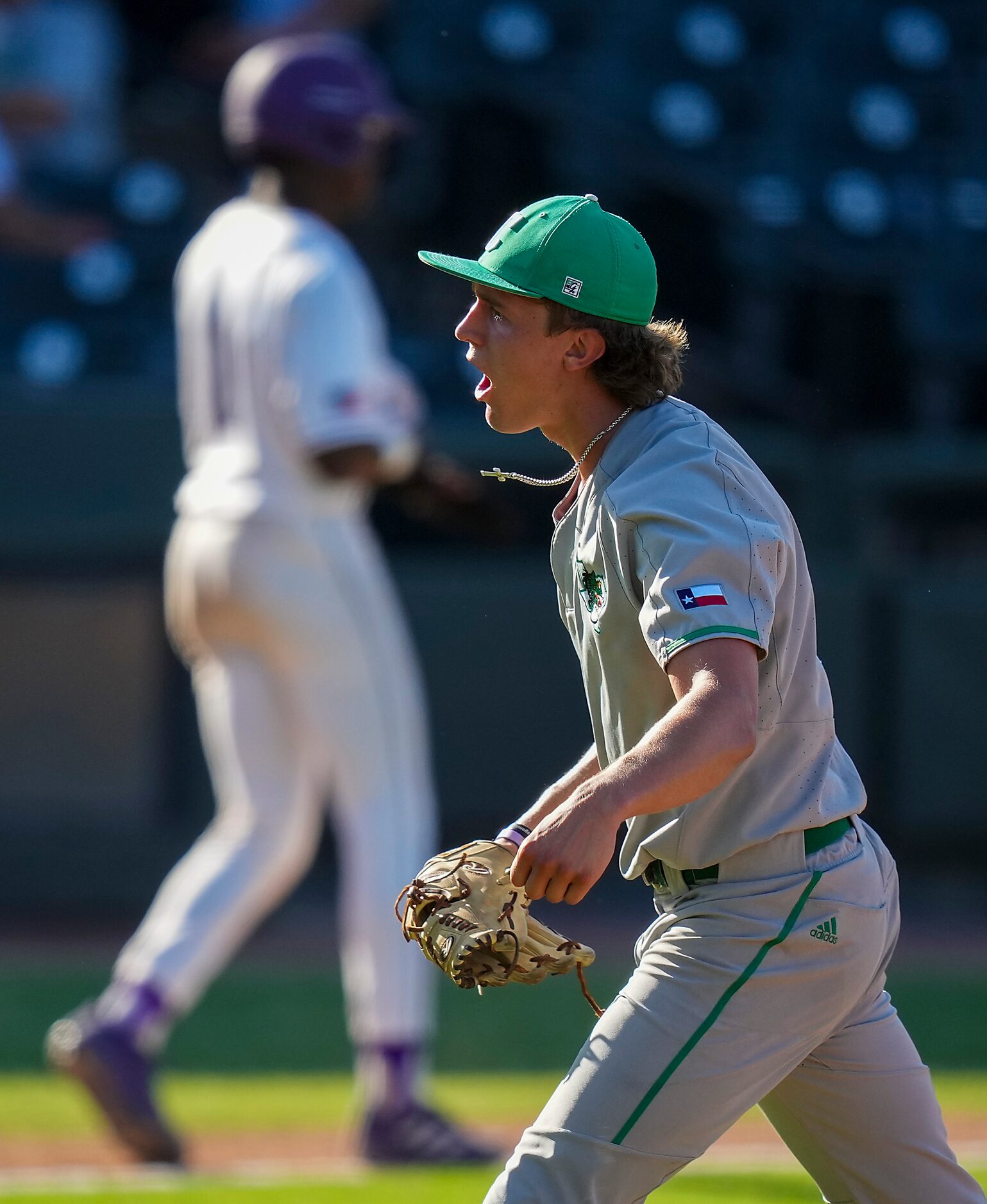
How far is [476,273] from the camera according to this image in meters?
2.44

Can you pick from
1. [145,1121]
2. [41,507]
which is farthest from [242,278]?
[41,507]

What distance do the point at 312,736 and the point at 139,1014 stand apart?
733 millimetres

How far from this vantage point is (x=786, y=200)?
8984 millimetres

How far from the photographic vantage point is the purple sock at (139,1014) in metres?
4.21

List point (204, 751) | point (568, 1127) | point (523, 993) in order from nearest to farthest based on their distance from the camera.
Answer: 1. point (568, 1127)
2. point (523, 993)
3. point (204, 751)

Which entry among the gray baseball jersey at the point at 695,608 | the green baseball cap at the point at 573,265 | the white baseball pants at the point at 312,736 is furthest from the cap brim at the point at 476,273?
the white baseball pants at the point at 312,736

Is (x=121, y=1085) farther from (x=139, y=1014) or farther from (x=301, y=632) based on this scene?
(x=301, y=632)

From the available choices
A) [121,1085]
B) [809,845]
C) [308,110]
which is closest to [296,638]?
[121,1085]

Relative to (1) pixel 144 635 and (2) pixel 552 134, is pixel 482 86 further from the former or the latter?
(1) pixel 144 635

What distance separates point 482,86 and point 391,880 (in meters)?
5.56

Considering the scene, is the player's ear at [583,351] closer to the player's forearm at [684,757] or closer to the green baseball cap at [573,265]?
the green baseball cap at [573,265]

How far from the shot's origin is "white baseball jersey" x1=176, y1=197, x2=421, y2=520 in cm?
446

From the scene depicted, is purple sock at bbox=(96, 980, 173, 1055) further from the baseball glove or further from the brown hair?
Answer: the brown hair

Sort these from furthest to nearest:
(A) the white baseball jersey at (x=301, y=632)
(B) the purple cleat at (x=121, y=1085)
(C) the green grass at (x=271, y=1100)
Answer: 1. (C) the green grass at (x=271, y=1100)
2. (A) the white baseball jersey at (x=301, y=632)
3. (B) the purple cleat at (x=121, y=1085)
